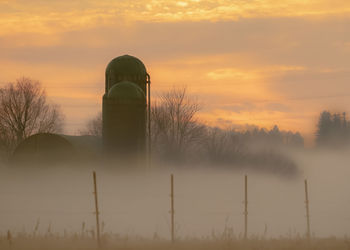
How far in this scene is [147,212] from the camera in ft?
101

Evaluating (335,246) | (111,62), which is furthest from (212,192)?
(335,246)

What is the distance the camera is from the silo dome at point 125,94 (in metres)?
44.0

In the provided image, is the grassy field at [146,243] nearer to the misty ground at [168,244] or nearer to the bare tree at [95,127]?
the misty ground at [168,244]

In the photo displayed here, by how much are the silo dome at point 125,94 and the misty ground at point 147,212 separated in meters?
5.00

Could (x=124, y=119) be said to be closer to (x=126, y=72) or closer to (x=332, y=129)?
(x=126, y=72)

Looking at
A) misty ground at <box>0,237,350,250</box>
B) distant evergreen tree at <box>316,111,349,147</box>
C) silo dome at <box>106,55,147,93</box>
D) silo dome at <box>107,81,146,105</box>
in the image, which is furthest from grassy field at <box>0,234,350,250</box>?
distant evergreen tree at <box>316,111,349,147</box>

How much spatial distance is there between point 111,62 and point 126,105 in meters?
5.58

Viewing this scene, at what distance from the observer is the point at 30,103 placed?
72.8 metres

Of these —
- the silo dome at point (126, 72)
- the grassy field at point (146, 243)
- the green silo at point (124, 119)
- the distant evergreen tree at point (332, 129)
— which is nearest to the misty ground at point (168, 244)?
the grassy field at point (146, 243)

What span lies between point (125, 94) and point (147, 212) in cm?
1473

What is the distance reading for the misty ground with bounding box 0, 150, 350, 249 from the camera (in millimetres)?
21438

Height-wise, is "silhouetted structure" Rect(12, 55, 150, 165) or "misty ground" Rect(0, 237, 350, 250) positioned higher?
"silhouetted structure" Rect(12, 55, 150, 165)

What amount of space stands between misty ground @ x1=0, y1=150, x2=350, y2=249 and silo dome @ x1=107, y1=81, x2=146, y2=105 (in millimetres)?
5005

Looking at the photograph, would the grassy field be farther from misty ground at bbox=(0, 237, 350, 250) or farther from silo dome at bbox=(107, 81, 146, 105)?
silo dome at bbox=(107, 81, 146, 105)
